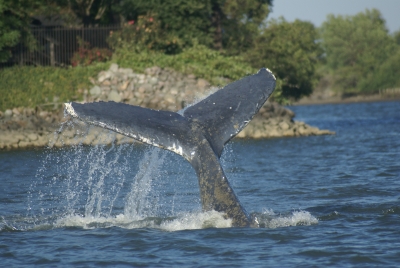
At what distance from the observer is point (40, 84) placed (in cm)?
2736

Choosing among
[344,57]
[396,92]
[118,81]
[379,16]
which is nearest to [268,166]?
[118,81]

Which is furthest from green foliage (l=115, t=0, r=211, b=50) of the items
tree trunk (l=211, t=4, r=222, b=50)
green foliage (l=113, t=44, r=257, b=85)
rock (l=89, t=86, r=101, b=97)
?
rock (l=89, t=86, r=101, b=97)

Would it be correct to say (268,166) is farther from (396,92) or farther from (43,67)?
(396,92)

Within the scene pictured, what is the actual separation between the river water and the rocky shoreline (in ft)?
16.0

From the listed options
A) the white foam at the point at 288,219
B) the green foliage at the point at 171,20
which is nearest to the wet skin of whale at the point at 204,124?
the white foam at the point at 288,219

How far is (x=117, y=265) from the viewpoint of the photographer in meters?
8.30

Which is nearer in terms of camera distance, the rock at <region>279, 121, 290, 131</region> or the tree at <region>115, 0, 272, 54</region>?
the rock at <region>279, 121, 290, 131</region>

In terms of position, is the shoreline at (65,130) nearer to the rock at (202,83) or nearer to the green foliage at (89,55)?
the rock at (202,83)

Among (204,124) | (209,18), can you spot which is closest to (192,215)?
(204,124)

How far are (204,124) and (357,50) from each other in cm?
8331

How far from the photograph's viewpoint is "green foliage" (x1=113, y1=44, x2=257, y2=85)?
92.2 ft

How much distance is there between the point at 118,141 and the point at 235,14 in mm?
14538

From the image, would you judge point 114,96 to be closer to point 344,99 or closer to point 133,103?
point 133,103

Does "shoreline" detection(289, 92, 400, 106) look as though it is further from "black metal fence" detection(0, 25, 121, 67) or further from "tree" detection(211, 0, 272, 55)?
"black metal fence" detection(0, 25, 121, 67)
